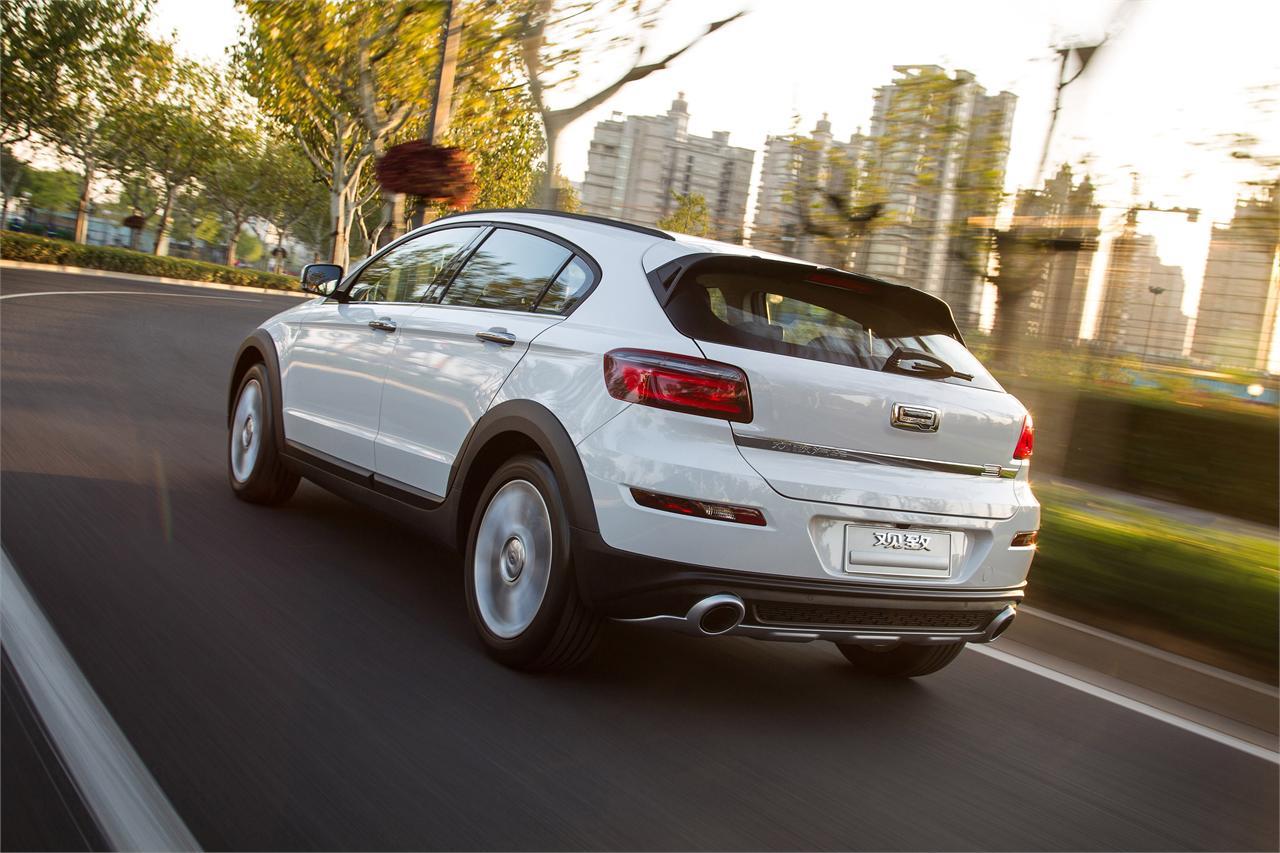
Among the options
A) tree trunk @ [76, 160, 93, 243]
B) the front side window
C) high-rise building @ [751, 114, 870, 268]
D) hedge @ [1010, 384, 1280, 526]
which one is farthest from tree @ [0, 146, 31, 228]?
the front side window

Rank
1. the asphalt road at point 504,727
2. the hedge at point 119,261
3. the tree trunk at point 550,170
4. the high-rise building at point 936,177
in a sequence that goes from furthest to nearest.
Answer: the hedge at point 119,261
the tree trunk at point 550,170
the high-rise building at point 936,177
the asphalt road at point 504,727

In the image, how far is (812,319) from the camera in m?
3.97

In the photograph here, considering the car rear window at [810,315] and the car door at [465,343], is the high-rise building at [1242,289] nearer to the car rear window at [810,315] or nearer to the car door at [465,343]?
the car rear window at [810,315]

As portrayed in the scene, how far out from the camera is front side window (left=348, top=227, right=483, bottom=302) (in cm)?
520

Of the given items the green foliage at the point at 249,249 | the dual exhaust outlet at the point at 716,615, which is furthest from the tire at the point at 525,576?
the green foliage at the point at 249,249

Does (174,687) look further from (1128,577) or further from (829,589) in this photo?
(1128,577)

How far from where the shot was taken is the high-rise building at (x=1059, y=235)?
8953 mm

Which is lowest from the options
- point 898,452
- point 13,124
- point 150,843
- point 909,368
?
point 150,843

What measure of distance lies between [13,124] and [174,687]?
148ft

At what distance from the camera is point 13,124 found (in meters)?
42.1

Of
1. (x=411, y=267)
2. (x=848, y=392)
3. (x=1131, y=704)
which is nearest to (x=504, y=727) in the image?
(x=848, y=392)

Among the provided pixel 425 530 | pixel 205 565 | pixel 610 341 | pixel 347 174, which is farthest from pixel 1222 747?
pixel 347 174

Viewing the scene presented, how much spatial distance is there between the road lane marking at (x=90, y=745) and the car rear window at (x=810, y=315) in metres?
1.96

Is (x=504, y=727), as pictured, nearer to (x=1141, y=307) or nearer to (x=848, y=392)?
(x=848, y=392)
